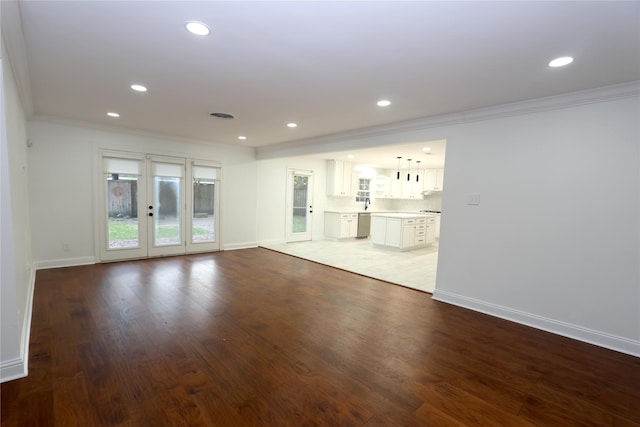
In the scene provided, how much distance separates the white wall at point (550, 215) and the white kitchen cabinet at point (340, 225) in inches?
189

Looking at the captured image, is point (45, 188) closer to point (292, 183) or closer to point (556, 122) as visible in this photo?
point (292, 183)

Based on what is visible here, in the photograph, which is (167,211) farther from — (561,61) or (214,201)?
(561,61)

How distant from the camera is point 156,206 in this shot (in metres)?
6.04

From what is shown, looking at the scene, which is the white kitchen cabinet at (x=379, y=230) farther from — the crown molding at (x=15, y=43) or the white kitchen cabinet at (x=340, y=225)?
the crown molding at (x=15, y=43)

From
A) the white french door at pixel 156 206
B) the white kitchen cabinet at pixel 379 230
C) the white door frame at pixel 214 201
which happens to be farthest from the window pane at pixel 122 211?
the white kitchen cabinet at pixel 379 230

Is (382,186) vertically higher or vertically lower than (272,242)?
higher

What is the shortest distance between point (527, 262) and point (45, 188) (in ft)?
23.5

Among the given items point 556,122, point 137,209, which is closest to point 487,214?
point 556,122

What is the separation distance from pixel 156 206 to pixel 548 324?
665 centimetres

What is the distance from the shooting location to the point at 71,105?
4.11 m

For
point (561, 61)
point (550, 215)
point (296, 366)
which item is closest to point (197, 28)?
point (296, 366)

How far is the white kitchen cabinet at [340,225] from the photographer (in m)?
8.82

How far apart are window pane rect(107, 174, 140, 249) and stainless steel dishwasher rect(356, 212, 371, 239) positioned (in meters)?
6.01

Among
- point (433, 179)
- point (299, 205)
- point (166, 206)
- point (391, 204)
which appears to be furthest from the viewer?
point (391, 204)
